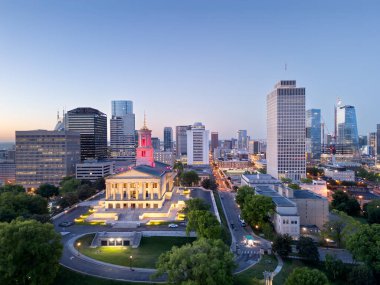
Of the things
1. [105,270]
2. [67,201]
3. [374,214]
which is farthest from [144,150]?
[374,214]

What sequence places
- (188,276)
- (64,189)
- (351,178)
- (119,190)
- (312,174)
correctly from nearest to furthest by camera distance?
(188,276) < (119,190) < (64,189) < (351,178) < (312,174)

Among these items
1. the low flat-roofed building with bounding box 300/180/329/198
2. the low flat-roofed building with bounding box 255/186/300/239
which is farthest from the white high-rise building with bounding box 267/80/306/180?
the low flat-roofed building with bounding box 255/186/300/239

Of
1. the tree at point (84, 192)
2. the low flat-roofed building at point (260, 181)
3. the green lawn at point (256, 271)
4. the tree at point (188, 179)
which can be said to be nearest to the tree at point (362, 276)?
the green lawn at point (256, 271)

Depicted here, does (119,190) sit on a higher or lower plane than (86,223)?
higher

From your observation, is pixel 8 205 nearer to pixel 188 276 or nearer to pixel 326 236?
pixel 188 276

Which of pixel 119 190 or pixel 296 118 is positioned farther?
pixel 296 118

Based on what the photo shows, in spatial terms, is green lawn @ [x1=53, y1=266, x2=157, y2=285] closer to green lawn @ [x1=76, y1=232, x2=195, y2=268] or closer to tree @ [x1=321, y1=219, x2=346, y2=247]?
green lawn @ [x1=76, y1=232, x2=195, y2=268]

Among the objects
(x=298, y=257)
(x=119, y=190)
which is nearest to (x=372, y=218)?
(x=298, y=257)

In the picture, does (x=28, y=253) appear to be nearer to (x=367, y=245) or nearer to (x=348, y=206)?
(x=367, y=245)
